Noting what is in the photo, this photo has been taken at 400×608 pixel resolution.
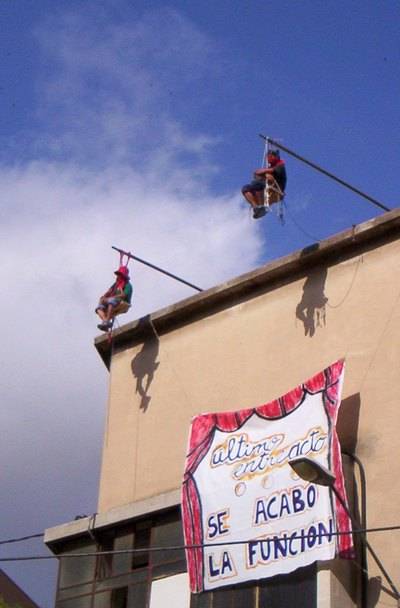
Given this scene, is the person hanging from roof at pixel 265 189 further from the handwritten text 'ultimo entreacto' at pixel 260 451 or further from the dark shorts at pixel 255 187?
the handwritten text 'ultimo entreacto' at pixel 260 451

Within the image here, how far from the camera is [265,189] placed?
22422 mm

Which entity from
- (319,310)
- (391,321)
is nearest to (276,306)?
(319,310)

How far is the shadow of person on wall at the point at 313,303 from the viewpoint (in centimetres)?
2153

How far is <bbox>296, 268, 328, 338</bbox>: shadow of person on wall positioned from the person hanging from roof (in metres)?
1.37

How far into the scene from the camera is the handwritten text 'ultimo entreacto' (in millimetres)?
20094

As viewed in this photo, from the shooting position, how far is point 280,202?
22.5 meters

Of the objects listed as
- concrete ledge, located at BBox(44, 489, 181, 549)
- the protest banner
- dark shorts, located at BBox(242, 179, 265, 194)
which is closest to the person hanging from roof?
dark shorts, located at BBox(242, 179, 265, 194)

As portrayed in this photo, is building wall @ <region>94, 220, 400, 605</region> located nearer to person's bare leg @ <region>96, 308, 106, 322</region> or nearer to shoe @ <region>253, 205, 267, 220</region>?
person's bare leg @ <region>96, 308, 106, 322</region>

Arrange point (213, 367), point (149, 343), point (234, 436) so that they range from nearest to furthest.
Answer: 1. point (234, 436)
2. point (213, 367)
3. point (149, 343)

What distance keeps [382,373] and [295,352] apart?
1792mm

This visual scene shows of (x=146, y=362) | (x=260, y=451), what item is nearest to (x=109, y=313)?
(x=146, y=362)

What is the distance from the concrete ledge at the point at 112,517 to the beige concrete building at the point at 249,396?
24 millimetres

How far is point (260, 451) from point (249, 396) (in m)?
1.35

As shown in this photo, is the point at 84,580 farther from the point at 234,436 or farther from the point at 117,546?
the point at 234,436
